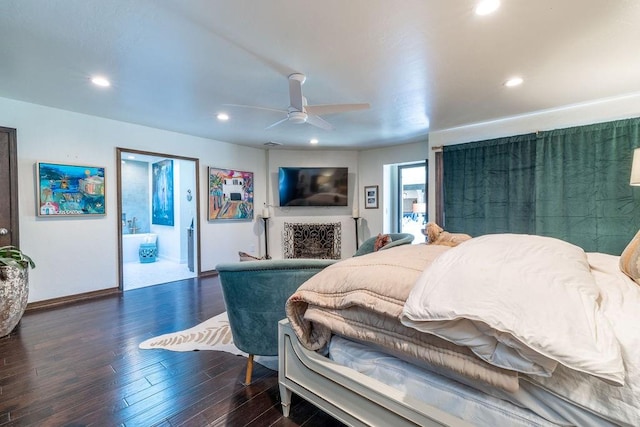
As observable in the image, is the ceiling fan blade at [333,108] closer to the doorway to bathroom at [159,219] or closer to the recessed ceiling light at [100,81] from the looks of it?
the recessed ceiling light at [100,81]

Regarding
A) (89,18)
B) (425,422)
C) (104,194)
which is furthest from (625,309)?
→ (104,194)

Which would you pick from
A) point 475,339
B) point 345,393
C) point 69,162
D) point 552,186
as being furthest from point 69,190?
point 552,186

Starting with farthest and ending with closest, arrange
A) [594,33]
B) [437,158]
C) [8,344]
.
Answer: [437,158] < [8,344] < [594,33]

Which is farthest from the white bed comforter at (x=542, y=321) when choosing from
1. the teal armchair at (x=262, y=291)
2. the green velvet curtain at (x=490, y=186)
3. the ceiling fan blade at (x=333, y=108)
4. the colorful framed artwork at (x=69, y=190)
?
the colorful framed artwork at (x=69, y=190)

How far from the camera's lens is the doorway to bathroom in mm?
5293

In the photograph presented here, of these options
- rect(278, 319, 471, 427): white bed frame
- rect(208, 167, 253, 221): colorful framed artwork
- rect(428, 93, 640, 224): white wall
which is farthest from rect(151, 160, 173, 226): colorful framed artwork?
rect(278, 319, 471, 427): white bed frame

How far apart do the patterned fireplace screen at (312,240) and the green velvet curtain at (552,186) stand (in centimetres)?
235

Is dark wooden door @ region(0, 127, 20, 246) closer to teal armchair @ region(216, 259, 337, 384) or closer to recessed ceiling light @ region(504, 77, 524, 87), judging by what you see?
teal armchair @ region(216, 259, 337, 384)

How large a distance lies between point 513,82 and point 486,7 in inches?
54.6

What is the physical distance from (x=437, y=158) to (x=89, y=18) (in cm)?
434

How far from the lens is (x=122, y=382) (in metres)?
1.98

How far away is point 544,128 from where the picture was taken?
369cm

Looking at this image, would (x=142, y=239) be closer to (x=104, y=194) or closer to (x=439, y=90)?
(x=104, y=194)

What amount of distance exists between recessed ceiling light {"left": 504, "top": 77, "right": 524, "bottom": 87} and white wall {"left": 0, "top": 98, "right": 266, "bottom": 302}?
4.55 metres
